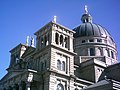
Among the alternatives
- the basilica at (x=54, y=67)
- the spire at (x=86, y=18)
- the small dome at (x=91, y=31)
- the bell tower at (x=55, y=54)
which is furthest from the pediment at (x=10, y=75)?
the spire at (x=86, y=18)

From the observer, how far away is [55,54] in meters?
45.7

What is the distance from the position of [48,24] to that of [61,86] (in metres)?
12.6

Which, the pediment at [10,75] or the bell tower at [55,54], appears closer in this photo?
the bell tower at [55,54]

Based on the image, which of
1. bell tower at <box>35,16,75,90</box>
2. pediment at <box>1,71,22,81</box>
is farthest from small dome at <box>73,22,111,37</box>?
pediment at <box>1,71,22,81</box>

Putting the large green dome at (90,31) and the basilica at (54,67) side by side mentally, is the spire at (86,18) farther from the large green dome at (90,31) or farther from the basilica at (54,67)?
the basilica at (54,67)

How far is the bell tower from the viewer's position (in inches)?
1703

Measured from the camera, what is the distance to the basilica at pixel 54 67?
141 ft

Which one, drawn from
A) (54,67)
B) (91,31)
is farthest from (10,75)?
(91,31)

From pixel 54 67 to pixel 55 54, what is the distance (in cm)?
275

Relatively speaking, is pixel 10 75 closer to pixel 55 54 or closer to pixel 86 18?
pixel 55 54

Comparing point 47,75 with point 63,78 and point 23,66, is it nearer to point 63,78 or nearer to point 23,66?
point 63,78

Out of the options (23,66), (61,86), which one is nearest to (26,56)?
(23,66)

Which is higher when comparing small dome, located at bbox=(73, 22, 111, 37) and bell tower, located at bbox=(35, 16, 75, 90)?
small dome, located at bbox=(73, 22, 111, 37)

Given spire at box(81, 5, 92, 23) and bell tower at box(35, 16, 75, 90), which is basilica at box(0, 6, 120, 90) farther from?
spire at box(81, 5, 92, 23)
